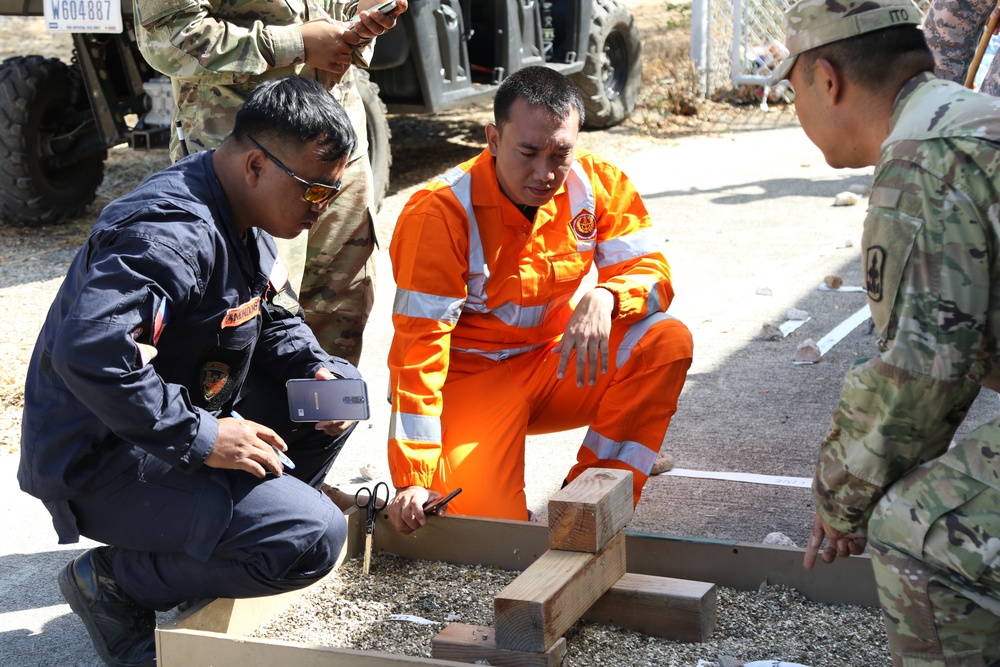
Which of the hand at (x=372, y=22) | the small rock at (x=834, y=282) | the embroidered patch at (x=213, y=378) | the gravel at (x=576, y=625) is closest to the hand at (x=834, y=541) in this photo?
the gravel at (x=576, y=625)

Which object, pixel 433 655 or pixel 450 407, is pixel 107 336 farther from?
pixel 450 407

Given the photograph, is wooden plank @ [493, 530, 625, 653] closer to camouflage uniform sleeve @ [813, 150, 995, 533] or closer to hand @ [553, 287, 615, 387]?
hand @ [553, 287, 615, 387]

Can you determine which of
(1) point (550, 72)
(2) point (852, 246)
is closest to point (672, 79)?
(2) point (852, 246)

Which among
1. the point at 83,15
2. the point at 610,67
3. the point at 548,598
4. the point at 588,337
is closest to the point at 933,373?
the point at 548,598

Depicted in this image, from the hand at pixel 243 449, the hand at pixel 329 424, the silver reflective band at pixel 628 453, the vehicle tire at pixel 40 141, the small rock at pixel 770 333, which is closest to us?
the hand at pixel 243 449

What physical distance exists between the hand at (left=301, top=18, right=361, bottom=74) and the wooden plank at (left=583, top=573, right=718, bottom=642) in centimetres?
176

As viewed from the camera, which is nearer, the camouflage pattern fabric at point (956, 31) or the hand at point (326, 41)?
the hand at point (326, 41)

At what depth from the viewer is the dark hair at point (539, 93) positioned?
313 centimetres

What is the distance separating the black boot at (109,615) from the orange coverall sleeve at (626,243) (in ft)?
5.19

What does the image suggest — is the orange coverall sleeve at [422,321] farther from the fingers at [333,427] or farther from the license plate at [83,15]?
the license plate at [83,15]

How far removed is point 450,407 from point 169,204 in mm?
1224

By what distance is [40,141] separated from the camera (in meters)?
6.80

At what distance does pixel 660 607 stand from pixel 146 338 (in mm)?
1300

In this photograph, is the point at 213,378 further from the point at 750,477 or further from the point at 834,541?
the point at 750,477
